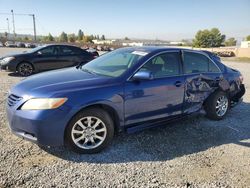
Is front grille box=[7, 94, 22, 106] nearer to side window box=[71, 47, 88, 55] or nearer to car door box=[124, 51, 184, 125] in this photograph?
car door box=[124, 51, 184, 125]

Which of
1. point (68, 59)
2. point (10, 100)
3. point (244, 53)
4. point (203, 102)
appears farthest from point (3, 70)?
point (244, 53)

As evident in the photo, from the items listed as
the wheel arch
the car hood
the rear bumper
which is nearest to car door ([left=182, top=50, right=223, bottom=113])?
the rear bumper

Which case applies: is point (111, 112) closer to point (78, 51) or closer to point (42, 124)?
point (42, 124)

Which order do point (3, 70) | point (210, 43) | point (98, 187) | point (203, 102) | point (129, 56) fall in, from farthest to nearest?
1. point (210, 43)
2. point (3, 70)
3. point (203, 102)
4. point (129, 56)
5. point (98, 187)

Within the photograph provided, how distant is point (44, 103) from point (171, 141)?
2.17 metres

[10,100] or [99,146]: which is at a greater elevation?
[10,100]

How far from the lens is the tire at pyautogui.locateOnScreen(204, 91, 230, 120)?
546cm

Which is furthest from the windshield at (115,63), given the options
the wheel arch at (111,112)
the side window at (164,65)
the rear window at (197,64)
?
the rear window at (197,64)

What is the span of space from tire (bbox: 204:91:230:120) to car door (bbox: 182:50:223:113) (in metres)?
0.14

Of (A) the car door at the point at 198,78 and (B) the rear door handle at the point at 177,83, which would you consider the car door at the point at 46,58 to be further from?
Answer: (B) the rear door handle at the point at 177,83

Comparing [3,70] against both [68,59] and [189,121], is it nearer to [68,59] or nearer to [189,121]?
[68,59]

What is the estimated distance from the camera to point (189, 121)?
5.52 m

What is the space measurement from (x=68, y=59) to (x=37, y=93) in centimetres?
814

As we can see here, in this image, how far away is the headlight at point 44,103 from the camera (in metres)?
3.50
